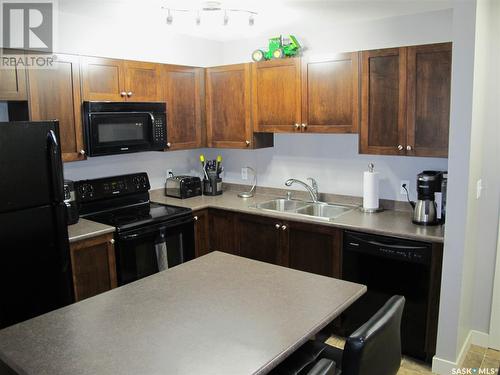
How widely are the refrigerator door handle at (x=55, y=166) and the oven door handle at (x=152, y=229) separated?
0.59m

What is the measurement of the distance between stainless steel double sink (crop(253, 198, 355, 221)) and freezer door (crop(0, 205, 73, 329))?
163cm

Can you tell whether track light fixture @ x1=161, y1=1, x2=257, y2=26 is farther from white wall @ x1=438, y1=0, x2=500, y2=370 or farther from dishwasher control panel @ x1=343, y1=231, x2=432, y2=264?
dishwasher control panel @ x1=343, y1=231, x2=432, y2=264

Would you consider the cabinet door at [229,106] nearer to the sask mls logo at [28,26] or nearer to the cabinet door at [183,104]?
the cabinet door at [183,104]

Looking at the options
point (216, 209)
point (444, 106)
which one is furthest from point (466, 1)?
point (216, 209)

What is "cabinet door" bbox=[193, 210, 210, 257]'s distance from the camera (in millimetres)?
3748

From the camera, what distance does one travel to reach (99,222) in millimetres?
3254

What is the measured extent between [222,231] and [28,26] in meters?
2.11

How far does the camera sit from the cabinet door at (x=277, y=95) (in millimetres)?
3512

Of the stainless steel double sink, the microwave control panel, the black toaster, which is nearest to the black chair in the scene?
the stainless steel double sink

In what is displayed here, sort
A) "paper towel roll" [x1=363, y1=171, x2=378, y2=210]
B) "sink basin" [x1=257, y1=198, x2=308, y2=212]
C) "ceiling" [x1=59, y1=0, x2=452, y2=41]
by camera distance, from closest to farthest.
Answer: "ceiling" [x1=59, y1=0, x2=452, y2=41] < "paper towel roll" [x1=363, y1=171, x2=378, y2=210] < "sink basin" [x1=257, y1=198, x2=308, y2=212]

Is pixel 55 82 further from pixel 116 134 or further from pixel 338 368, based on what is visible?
pixel 338 368

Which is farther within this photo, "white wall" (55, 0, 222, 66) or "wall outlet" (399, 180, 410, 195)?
"wall outlet" (399, 180, 410, 195)

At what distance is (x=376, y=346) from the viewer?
57.7 inches

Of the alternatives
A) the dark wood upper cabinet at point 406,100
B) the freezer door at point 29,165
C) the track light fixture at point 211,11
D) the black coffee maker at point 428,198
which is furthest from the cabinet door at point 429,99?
the freezer door at point 29,165
